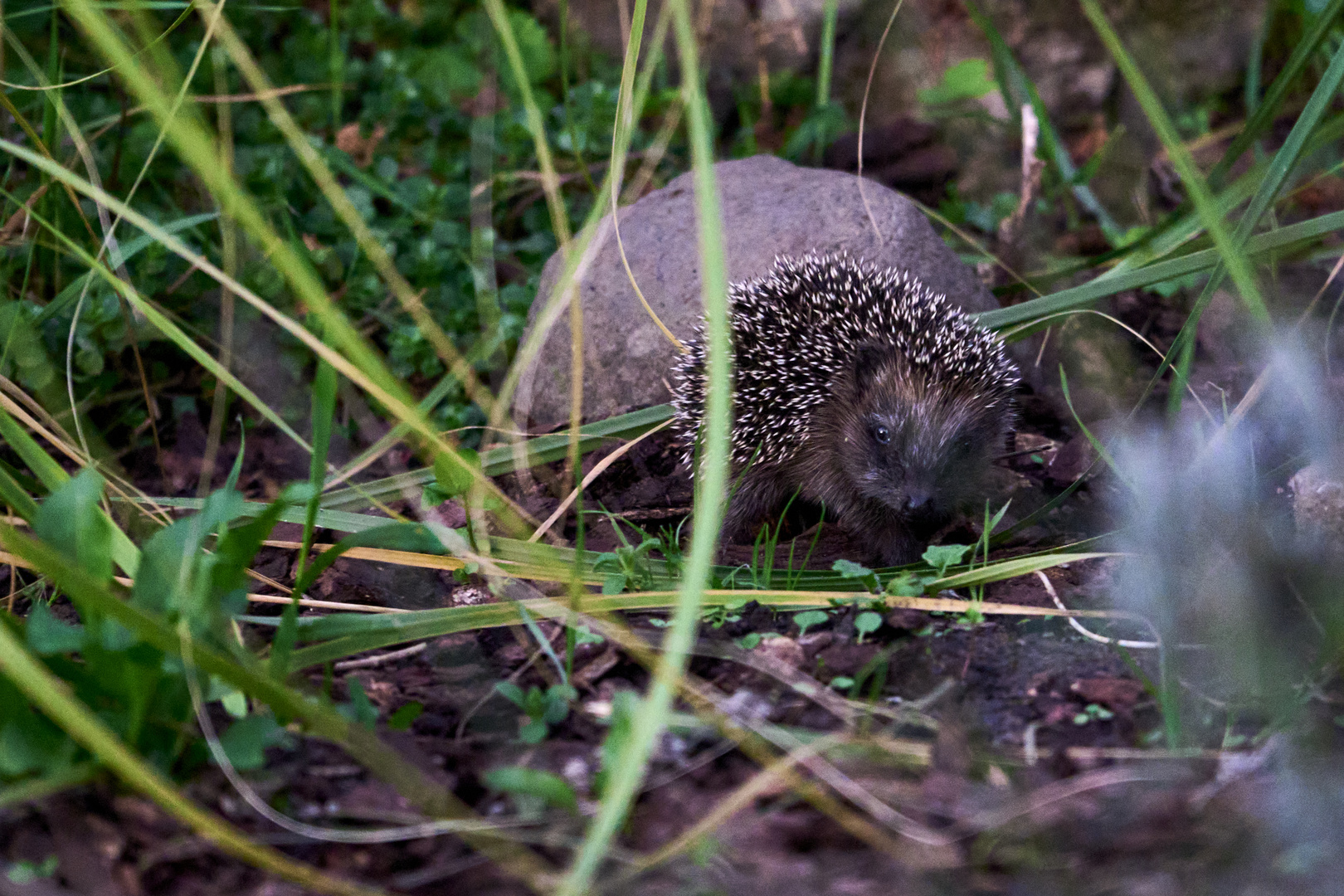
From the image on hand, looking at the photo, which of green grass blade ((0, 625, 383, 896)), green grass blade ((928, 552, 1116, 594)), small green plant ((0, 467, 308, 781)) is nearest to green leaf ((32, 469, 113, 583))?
small green plant ((0, 467, 308, 781))

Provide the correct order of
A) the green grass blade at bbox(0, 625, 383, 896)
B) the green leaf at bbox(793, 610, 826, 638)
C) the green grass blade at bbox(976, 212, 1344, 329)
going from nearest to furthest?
the green grass blade at bbox(0, 625, 383, 896), the green leaf at bbox(793, 610, 826, 638), the green grass blade at bbox(976, 212, 1344, 329)

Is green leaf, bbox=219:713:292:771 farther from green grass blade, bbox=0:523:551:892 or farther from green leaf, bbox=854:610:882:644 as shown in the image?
green leaf, bbox=854:610:882:644

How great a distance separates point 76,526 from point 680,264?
3209 millimetres

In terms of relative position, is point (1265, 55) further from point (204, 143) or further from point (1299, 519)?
point (204, 143)

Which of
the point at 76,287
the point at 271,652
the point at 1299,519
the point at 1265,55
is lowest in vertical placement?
the point at 271,652

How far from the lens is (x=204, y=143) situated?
2.40 meters

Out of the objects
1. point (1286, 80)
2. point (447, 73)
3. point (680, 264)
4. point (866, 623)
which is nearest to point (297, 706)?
point (866, 623)

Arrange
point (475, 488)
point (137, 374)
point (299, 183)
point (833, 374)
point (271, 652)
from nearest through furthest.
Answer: point (271, 652) → point (475, 488) → point (833, 374) → point (137, 374) → point (299, 183)

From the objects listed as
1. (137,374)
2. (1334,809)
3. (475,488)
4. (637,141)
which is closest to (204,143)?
(475,488)

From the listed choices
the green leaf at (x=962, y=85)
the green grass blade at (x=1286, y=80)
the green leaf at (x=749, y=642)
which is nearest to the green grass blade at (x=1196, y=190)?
the green grass blade at (x=1286, y=80)

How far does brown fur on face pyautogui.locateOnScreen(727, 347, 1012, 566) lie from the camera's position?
4.54 meters

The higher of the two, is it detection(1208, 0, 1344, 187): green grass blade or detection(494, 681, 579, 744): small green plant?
detection(1208, 0, 1344, 187): green grass blade

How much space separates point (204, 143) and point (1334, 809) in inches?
110

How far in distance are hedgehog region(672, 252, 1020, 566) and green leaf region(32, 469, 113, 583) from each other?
2.48 metres
